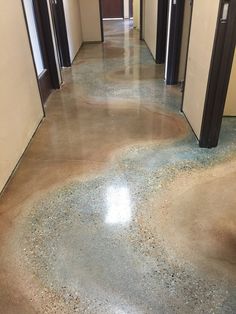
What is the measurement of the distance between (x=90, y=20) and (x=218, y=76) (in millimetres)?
4625

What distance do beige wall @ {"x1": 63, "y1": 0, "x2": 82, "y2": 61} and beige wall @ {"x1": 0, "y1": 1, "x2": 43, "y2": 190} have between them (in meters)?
2.20

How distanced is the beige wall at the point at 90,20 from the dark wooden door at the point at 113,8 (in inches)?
110

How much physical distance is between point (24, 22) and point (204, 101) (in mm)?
1724

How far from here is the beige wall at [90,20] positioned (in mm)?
5633

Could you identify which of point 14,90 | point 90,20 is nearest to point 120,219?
point 14,90

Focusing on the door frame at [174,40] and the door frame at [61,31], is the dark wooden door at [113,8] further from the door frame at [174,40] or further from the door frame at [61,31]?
the door frame at [174,40]

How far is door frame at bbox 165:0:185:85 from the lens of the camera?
315 cm

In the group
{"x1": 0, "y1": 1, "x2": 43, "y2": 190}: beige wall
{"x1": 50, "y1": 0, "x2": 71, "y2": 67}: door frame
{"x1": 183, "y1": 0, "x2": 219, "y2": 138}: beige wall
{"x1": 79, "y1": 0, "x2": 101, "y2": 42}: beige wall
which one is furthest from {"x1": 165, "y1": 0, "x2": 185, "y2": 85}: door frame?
{"x1": 79, "y1": 0, "x2": 101, "y2": 42}: beige wall

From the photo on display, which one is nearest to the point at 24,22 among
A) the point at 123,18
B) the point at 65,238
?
the point at 65,238

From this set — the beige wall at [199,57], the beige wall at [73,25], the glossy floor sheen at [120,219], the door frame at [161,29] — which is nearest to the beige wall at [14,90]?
the glossy floor sheen at [120,219]

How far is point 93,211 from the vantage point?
1776 mm

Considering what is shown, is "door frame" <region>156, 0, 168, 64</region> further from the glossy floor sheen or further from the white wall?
the white wall

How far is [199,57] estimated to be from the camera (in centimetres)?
224

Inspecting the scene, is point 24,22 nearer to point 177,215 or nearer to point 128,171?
point 128,171
